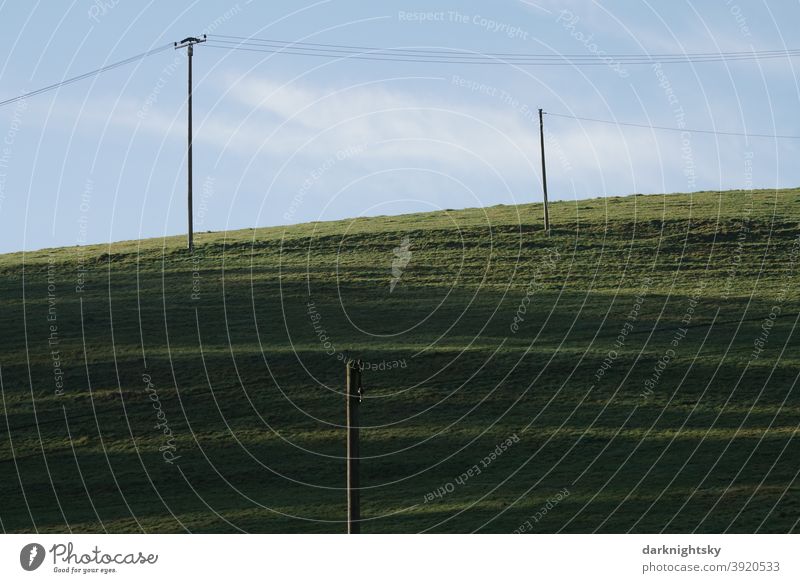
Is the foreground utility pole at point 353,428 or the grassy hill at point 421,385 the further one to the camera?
the grassy hill at point 421,385

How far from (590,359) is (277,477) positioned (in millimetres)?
14967

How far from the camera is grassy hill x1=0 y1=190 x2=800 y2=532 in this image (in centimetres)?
3098

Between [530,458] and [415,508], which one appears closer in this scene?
[415,508]

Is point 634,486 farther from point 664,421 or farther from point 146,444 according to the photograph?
point 146,444

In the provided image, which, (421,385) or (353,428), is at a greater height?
(353,428)

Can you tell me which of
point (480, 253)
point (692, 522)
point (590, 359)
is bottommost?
point (692, 522)

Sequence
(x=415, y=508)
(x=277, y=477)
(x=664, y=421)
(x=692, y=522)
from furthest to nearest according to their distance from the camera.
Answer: (x=664, y=421), (x=277, y=477), (x=415, y=508), (x=692, y=522)

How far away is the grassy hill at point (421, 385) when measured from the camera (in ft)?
102

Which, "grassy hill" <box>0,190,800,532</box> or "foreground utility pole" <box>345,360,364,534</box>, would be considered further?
"grassy hill" <box>0,190,800,532</box>

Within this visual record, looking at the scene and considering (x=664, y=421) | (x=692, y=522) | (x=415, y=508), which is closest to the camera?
(x=692, y=522)

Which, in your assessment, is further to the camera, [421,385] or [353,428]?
[421,385]

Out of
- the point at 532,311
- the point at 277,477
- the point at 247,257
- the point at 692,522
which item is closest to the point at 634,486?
the point at 692,522

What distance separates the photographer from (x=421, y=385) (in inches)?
1654

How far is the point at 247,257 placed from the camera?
70312 mm
